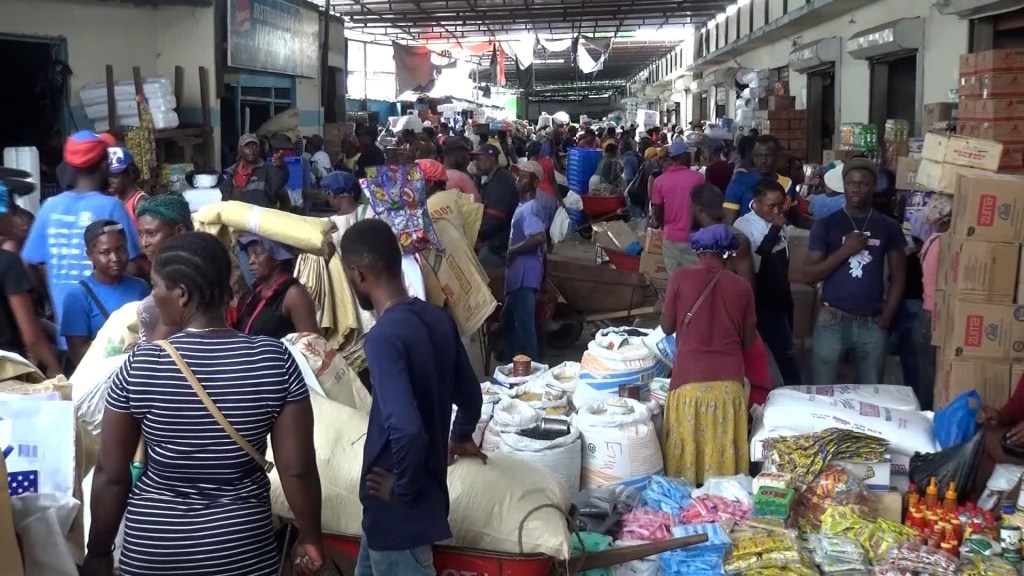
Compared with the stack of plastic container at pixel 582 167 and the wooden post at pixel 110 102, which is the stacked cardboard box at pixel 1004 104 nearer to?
the wooden post at pixel 110 102

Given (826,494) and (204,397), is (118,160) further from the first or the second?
(826,494)

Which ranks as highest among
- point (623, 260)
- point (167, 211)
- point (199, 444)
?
point (167, 211)

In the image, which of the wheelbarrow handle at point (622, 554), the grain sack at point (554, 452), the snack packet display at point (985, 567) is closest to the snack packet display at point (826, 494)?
the snack packet display at point (985, 567)

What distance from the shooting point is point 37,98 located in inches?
394

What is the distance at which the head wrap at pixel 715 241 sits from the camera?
4.56 meters

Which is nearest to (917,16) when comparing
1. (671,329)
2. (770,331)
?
(770,331)

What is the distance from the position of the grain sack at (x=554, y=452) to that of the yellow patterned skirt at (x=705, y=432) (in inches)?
18.9

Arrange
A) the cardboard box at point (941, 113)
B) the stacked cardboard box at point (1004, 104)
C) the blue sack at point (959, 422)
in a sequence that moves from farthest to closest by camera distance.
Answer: the cardboard box at point (941, 113) → the stacked cardboard box at point (1004, 104) → the blue sack at point (959, 422)

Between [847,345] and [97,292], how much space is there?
12.8 feet

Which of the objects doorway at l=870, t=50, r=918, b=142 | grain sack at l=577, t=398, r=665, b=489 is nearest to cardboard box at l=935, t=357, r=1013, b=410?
grain sack at l=577, t=398, r=665, b=489

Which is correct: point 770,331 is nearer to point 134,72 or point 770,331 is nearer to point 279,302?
point 279,302

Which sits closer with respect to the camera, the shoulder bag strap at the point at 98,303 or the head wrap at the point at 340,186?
the shoulder bag strap at the point at 98,303

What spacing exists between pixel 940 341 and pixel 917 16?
6958mm

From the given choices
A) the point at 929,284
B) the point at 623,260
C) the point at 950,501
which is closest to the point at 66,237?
the point at 950,501
